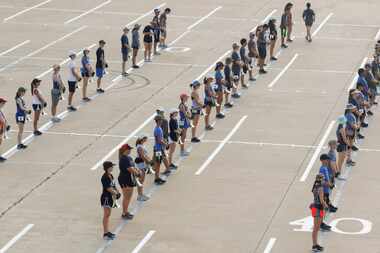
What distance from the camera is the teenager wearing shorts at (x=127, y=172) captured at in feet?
82.5

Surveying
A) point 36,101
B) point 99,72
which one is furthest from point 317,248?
point 99,72

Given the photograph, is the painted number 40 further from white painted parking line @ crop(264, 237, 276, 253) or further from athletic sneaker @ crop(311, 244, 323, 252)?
athletic sneaker @ crop(311, 244, 323, 252)

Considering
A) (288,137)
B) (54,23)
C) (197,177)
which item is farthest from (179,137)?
(54,23)

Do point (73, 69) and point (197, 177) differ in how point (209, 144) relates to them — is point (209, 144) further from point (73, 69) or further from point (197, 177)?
point (73, 69)

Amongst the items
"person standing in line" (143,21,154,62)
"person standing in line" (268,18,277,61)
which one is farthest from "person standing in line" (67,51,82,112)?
"person standing in line" (268,18,277,61)

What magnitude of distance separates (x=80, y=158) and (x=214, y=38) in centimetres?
1835

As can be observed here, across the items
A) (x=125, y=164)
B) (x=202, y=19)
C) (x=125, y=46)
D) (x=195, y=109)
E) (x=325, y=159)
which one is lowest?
(x=202, y=19)

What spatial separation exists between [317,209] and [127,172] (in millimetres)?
4270

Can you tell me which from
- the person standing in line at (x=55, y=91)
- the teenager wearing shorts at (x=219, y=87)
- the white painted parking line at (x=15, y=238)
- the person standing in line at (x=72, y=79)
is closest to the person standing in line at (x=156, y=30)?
the person standing in line at (x=72, y=79)

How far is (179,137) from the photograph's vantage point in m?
30.2

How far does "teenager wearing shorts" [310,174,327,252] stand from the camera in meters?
23.7

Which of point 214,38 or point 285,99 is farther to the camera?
point 214,38

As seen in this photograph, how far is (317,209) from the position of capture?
78.2 feet

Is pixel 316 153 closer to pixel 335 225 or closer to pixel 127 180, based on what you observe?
pixel 335 225
